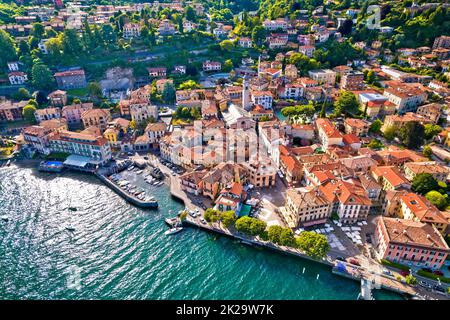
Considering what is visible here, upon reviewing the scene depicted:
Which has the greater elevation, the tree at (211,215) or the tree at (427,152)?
the tree at (427,152)

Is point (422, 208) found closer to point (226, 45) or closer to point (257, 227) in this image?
point (257, 227)

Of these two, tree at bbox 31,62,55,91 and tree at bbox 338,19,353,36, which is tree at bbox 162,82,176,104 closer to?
tree at bbox 31,62,55,91

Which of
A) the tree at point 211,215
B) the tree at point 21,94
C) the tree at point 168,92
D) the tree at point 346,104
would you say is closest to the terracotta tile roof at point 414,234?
the tree at point 211,215

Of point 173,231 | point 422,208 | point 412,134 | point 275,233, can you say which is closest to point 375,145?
point 412,134

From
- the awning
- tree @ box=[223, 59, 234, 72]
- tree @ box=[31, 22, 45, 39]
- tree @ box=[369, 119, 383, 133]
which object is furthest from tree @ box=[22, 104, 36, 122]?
tree @ box=[369, 119, 383, 133]

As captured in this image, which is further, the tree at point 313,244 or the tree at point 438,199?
the tree at point 438,199

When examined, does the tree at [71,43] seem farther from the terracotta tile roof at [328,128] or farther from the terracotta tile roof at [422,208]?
the terracotta tile roof at [422,208]
